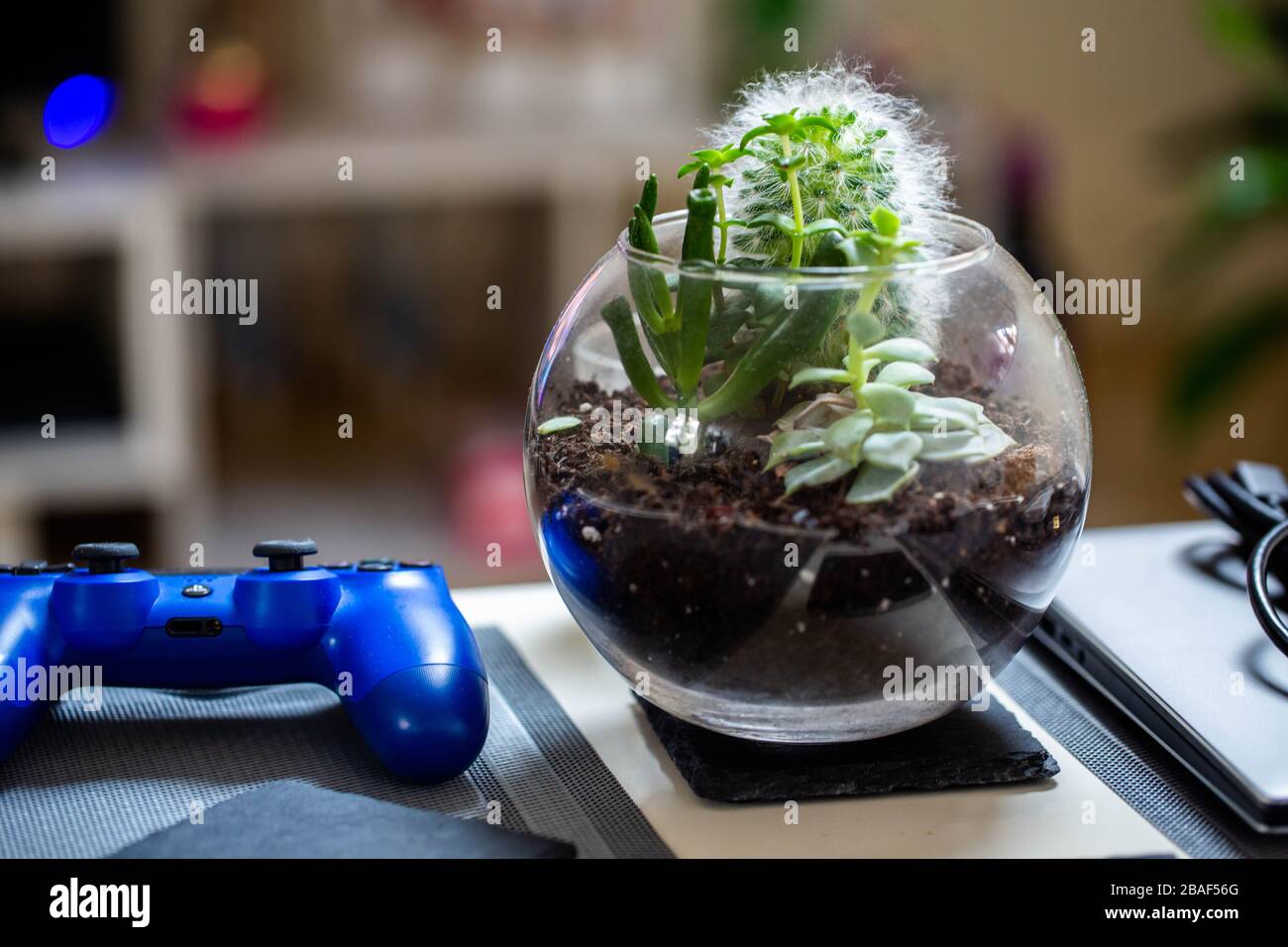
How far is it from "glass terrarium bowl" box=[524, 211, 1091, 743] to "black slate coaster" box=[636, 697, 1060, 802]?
12 mm

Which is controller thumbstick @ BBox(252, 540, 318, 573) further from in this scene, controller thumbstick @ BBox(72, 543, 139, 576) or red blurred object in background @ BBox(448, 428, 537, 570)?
red blurred object in background @ BBox(448, 428, 537, 570)

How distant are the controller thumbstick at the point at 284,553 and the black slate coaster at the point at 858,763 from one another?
178 millimetres

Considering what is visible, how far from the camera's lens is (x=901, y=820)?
56 cm

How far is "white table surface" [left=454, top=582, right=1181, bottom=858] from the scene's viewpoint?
540 mm

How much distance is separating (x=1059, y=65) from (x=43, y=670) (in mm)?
2579

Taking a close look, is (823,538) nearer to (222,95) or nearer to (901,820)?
(901,820)

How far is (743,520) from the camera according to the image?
0.52 m

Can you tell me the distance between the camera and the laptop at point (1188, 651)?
1.87ft

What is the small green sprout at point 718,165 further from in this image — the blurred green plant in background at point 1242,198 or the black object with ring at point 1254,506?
the blurred green plant in background at point 1242,198

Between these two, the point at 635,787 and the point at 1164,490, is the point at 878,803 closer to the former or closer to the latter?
the point at 635,787

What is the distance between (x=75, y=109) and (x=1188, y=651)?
1.70 m

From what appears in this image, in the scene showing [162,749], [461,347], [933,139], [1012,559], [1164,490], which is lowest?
[1164,490]

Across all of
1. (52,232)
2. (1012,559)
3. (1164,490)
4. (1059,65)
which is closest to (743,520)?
(1012,559)

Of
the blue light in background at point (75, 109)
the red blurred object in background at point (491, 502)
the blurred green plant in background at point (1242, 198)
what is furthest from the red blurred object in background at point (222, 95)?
the blurred green plant in background at point (1242, 198)
